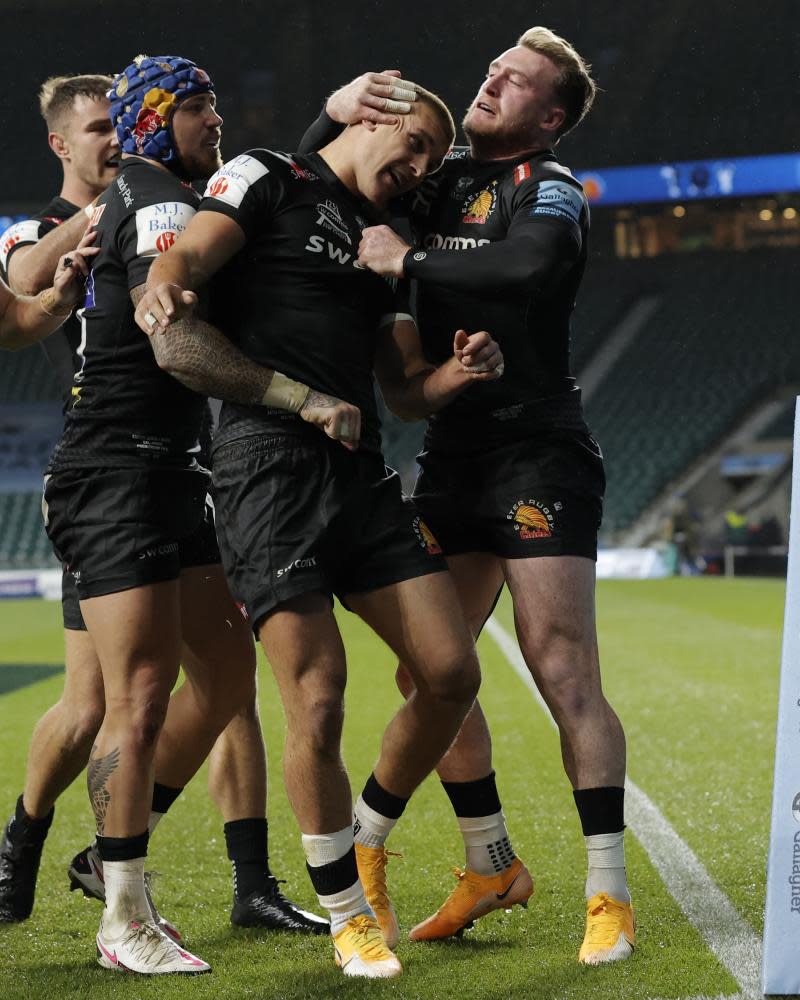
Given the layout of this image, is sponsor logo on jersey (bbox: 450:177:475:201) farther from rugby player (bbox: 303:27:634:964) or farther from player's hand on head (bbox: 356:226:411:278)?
player's hand on head (bbox: 356:226:411:278)

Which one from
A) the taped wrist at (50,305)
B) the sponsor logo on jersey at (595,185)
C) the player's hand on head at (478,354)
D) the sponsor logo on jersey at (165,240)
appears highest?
the sponsor logo on jersey at (595,185)

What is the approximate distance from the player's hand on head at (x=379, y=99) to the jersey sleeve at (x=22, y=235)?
111 cm

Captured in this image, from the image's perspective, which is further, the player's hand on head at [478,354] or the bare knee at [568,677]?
the bare knee at [568,677]

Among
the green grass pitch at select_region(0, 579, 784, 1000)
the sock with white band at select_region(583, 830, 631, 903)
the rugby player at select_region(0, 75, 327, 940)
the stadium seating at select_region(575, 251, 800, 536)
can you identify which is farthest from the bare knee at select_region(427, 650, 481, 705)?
the stadium seating at select_region(575, 251, 800, 536)

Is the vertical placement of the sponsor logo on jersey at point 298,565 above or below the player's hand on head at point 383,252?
below

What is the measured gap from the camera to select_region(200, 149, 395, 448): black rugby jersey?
292 cm

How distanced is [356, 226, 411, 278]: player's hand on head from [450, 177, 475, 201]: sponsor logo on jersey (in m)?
0.44

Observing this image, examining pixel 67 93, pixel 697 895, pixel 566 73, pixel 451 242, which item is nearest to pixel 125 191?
pixel 451 242

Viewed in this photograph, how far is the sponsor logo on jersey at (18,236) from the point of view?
370 cm

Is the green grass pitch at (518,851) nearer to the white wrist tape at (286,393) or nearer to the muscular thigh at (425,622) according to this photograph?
the muscular thigh at (425,622)

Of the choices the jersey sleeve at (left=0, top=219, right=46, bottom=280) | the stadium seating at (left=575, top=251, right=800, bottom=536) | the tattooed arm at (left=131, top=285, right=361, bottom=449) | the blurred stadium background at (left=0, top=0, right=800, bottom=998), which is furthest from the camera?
the stadium seating at (left=575, top=251, right=800, bottom=536)

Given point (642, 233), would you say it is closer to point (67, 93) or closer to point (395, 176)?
point (67, 93)

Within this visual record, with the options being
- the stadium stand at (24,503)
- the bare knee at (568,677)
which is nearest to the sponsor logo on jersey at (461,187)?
the bare knee at (568,677)

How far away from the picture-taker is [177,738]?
134 inches
